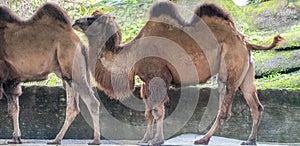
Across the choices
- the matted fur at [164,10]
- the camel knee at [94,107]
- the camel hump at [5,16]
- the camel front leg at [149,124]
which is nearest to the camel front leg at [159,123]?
the camel front leg at [149,124]

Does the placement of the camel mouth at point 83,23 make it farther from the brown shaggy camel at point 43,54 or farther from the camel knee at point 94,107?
the camel knee at point 94,107

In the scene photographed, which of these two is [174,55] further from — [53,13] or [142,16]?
[142,16]

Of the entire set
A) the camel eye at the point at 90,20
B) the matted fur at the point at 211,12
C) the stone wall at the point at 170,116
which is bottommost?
the stone wall at the point at 170,116

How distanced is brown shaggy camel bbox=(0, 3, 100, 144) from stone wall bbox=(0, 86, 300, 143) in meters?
0.68

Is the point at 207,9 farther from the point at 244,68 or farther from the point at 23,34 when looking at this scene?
the point at 23,34

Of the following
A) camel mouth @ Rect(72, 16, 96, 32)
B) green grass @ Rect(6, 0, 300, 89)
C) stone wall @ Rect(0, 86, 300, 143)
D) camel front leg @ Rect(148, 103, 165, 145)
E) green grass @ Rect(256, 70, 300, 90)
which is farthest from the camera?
green grass @ Rect(6, 0, 300, 89)

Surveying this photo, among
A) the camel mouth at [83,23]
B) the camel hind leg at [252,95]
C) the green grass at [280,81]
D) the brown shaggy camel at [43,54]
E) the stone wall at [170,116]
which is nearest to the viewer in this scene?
the camel mouth at [83,23]

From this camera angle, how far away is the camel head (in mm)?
6340

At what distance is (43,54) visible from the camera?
6.51 metres

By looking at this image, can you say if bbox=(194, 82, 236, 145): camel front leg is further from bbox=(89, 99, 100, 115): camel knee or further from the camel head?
the camel head

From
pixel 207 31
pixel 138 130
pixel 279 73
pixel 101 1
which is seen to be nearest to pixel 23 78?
pixel 138 130

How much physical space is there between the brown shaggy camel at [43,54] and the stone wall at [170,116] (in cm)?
68

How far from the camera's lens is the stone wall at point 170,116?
7305 mm

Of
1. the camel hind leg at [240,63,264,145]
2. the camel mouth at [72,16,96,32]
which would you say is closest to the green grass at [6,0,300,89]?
the camel hind leg at [240,63,264,145]
